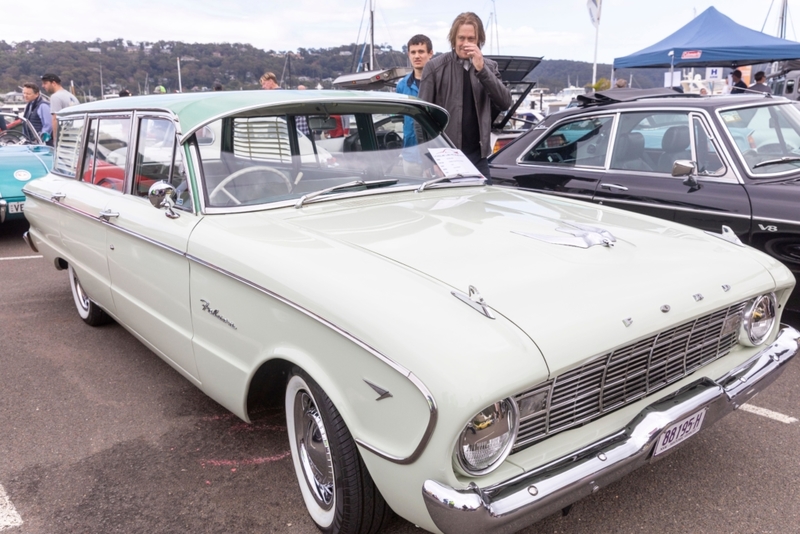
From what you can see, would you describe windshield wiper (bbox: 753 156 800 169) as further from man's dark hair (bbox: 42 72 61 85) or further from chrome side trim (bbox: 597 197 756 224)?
man's dark hair (bbox: 42 72 61 85)

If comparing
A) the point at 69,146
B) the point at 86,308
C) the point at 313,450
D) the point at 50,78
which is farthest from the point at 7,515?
the point at 50,78

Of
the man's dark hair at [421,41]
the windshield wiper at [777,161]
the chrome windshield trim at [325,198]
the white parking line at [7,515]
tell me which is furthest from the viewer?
the man's dark hair at [421,41]

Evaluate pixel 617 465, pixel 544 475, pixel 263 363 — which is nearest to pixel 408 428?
pixel 544 475

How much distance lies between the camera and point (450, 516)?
1.63m

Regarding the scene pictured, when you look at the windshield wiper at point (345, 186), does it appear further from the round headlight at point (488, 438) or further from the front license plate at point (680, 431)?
the front license plate at point (680, 431)

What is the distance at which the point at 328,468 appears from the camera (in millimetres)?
2258

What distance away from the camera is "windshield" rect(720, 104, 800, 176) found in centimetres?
417

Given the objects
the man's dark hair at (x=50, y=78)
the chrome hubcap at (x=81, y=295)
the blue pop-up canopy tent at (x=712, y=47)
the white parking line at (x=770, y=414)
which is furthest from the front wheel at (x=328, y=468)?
the blue pop-up canopy tent at (x=712, y=47)

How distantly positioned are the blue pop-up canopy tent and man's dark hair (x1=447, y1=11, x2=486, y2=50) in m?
11.1

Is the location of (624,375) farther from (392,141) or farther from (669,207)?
(669,207)

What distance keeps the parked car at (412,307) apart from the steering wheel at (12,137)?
19.6ft

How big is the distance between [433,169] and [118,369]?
88.0 inches

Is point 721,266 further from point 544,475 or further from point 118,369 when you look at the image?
point 118,369

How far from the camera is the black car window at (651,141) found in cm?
445
